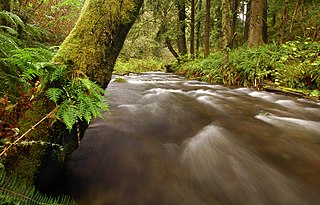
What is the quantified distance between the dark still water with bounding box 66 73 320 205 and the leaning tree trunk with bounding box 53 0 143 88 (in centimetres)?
81

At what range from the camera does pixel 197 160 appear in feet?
7.27

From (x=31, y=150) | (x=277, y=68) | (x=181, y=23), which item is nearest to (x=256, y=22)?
(x=277, y=68)

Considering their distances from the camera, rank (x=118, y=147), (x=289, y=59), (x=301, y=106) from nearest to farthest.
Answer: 1. (x=118, y=147)
2. (x=301, y=106)
3. (x=289, y=59)

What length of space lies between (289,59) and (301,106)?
2.93m

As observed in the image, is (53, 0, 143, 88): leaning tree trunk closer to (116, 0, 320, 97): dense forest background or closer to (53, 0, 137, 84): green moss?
(53, 0, 137, 84): green moss

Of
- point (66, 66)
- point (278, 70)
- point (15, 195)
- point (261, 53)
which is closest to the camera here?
point (15, 195)

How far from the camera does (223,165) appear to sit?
82.4 inches

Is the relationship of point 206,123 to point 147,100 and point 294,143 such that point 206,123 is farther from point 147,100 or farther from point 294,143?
point 147,100

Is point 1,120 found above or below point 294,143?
above

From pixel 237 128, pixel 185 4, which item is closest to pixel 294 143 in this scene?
pixel 237 128

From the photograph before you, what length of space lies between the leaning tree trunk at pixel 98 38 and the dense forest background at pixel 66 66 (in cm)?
13

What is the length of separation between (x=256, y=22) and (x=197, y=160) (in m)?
8.59

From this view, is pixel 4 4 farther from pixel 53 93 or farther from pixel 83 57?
pixel 53 93

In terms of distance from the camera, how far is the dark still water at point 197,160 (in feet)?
5.47
